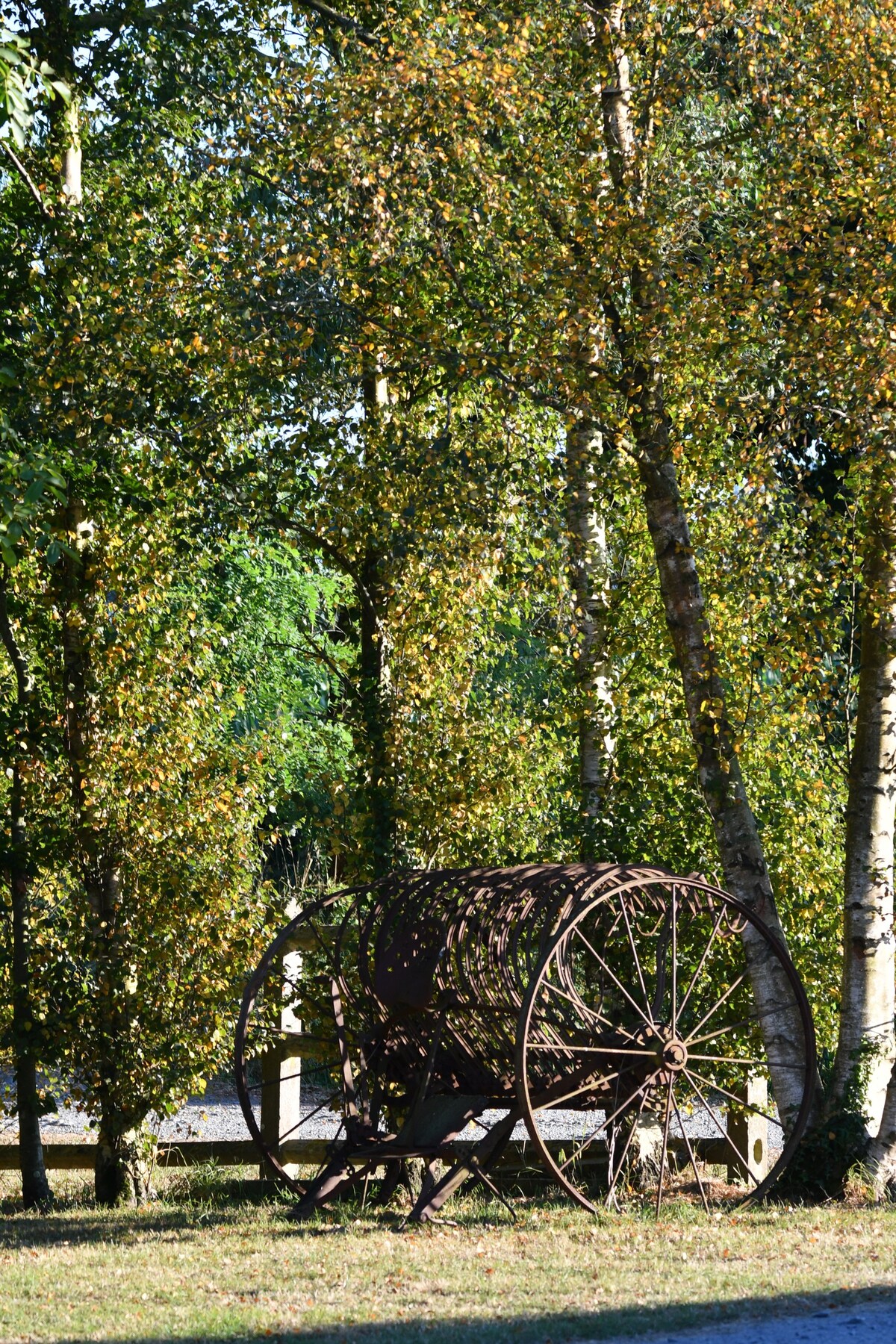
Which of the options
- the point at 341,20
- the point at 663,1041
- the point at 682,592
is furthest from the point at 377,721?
the point at 341,20

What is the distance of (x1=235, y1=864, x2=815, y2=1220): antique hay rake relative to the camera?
27.0 ft

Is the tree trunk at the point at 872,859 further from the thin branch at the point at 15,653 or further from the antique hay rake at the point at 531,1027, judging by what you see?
the thin branch at the point at 15,653

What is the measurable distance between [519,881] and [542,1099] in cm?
120

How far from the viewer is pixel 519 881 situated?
27.8 ft

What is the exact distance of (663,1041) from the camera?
8.39m

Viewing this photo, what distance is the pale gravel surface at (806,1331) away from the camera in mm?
5203

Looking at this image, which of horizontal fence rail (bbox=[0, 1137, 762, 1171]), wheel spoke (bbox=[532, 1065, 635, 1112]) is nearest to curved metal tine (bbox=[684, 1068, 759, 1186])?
horizontal fence rail (bbox=[0, 1137, 762, 1171])

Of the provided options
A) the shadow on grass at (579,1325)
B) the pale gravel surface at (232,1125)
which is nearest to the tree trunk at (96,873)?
the pale gravel surface at (232,1125)

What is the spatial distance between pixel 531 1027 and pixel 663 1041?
2.53ft

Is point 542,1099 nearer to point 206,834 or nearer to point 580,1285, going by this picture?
point 580,1285

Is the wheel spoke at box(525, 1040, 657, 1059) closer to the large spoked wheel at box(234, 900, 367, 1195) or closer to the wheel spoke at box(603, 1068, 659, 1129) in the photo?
the wheel spoke at box(603, 1068, 659, 1129)

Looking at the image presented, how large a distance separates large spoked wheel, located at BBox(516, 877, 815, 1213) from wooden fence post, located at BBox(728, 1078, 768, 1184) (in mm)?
12

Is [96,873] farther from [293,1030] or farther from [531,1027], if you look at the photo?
[531,1027]

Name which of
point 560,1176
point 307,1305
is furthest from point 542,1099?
point 307,1305
